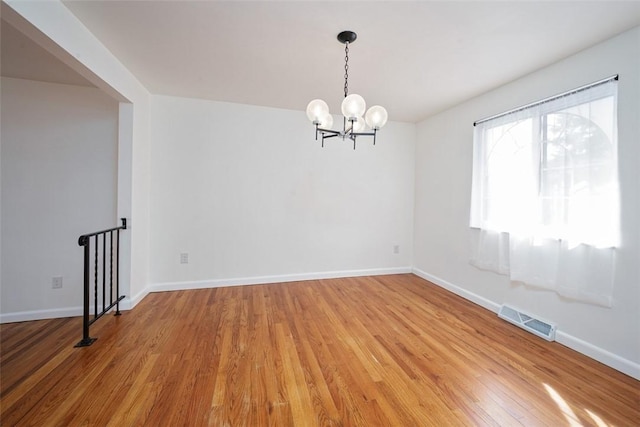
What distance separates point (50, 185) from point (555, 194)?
16.1 feet

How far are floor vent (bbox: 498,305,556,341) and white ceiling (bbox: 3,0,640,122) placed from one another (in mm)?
2391

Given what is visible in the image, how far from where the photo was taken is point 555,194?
7.39ft

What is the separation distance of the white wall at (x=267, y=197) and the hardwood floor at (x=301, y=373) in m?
0.92

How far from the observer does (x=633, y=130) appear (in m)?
1.81

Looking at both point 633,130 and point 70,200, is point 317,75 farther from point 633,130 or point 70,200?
point 70,200

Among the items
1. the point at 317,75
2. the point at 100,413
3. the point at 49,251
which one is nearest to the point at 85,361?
the point at 100,413

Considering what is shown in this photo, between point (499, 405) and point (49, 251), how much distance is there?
412cm

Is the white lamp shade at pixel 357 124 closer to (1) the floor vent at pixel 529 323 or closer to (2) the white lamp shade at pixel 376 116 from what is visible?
(2) the white lamp shade at pixel 376 116

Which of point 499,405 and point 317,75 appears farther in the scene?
point 317,75

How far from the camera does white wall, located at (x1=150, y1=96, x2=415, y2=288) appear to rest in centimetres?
331

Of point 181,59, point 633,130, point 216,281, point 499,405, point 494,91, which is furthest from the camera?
point 216,281

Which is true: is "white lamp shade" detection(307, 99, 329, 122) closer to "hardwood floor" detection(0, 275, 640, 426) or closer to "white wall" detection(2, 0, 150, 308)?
"white wall" detection(2, 0, 150, 308)

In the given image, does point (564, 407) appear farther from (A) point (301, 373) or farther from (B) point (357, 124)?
(B) point (357, 124)

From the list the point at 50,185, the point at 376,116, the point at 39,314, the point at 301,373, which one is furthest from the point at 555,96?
the point at 39,314
